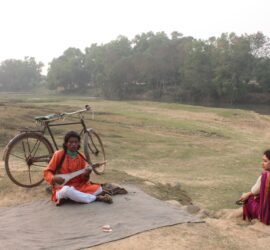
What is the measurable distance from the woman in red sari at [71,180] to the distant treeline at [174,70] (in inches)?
1795

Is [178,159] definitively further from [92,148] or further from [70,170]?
[70,170]

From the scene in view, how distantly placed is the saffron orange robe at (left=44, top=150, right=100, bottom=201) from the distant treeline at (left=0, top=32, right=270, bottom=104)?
45580 mm

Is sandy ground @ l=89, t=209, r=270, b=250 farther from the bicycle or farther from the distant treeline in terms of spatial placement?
the distant treeline

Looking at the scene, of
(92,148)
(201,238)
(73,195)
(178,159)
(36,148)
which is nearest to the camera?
(201,238)

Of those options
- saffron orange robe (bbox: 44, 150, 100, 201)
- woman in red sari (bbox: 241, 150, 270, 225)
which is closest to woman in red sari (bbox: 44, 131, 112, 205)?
saffron orange robe (bbox: 44, 150, 100, 201)

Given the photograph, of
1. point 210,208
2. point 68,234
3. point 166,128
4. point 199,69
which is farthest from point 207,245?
point 199,69

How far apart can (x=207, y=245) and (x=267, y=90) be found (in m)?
51.4

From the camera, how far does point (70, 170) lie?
19.2ft

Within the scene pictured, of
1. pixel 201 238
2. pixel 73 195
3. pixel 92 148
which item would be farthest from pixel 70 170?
pixel 201 238

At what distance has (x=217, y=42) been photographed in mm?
54438

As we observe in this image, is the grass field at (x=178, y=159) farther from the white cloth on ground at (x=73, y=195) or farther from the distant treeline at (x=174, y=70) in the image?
the distant treeline at (x=174, y=70)

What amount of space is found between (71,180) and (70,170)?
145 mm

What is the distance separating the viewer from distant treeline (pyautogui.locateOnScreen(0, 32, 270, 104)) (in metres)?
50.7

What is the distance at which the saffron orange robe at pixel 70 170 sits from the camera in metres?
5.73
